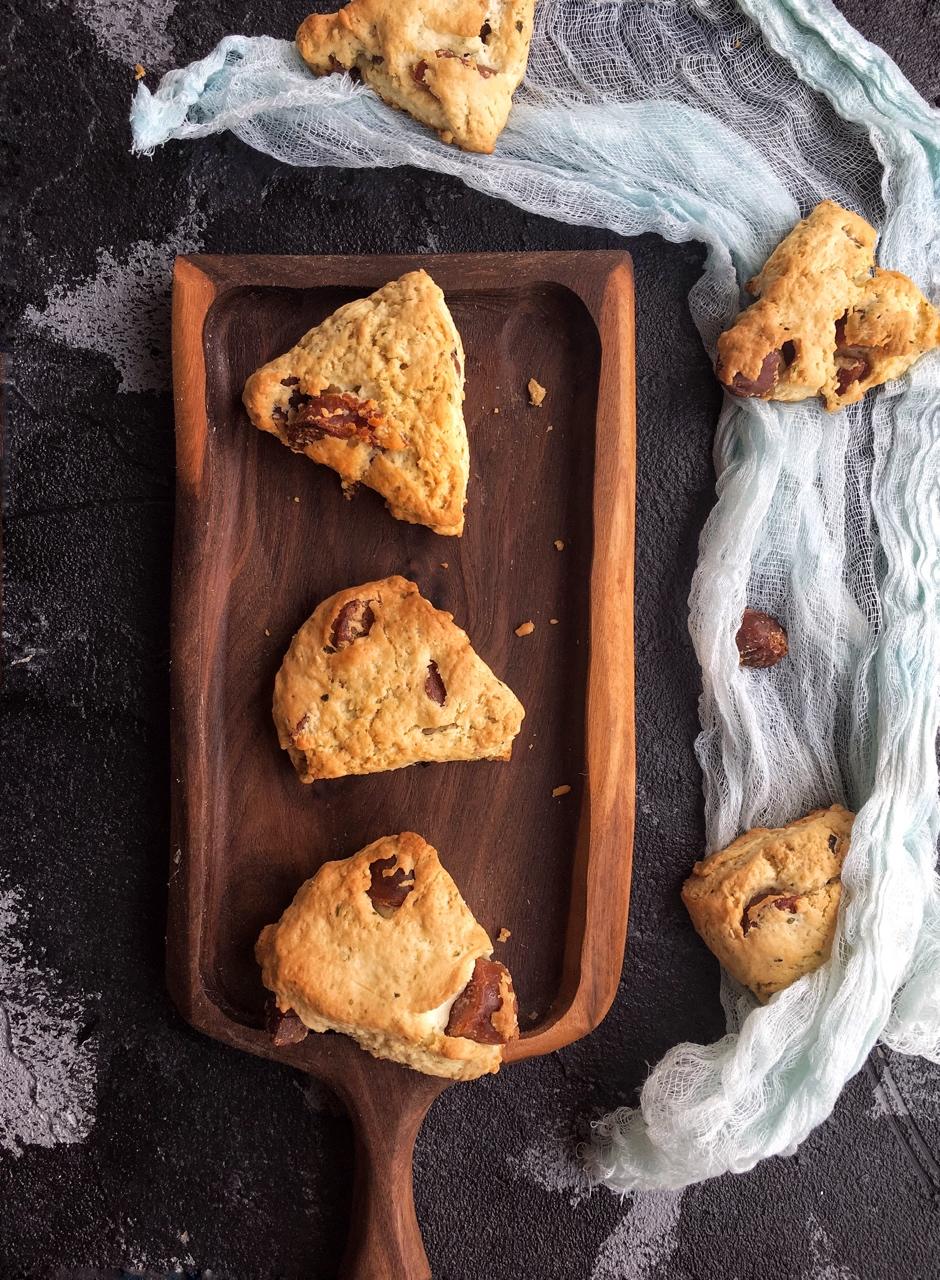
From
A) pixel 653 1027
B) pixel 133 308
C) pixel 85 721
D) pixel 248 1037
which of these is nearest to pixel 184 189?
pixel 133 308

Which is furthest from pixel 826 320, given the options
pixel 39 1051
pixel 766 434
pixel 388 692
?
pixel 39 1051

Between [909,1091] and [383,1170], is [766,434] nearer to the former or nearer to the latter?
[909,1091]

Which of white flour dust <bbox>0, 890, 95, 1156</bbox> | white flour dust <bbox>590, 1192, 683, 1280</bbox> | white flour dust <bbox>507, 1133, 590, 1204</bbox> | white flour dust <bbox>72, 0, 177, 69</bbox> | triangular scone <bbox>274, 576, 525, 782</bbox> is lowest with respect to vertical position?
white flour dust <bbox>590, 1192, 683, 1280</bbox>

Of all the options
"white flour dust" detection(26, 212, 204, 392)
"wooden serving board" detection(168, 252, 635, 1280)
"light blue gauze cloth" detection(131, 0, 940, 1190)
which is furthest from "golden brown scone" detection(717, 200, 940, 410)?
"white flour dust" detection(26, 212, 204, 392)

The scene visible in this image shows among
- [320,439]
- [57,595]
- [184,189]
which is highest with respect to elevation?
[184,189]

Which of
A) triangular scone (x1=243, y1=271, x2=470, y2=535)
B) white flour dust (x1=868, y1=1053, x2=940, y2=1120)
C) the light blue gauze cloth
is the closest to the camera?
triangular scone (x1=243, y1=271, x2=470, y2=535)

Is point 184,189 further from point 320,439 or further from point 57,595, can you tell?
point 57,595

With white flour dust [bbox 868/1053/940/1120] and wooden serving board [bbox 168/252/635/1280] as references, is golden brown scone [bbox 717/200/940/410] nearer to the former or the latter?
wooden serving board [bbox 168/252/635/1280]
